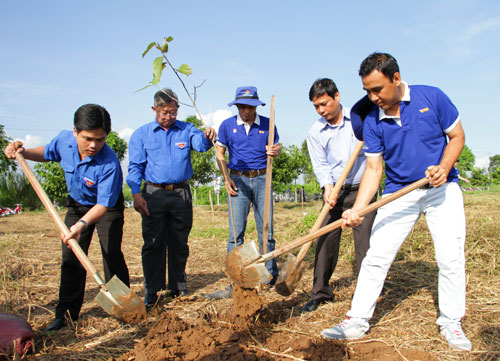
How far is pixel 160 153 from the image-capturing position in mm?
3584

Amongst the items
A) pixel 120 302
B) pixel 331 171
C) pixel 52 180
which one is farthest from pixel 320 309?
pixel 52 180

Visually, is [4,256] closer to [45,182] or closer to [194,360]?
[194,360]

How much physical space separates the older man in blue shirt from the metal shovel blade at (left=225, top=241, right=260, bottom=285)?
→ 0.80m

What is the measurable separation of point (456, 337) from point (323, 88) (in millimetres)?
2109

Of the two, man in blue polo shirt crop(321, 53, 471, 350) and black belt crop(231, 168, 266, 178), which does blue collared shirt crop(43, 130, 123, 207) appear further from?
man in blue polo shirt crop(321, 53, 471, 350)

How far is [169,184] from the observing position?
3.60 m

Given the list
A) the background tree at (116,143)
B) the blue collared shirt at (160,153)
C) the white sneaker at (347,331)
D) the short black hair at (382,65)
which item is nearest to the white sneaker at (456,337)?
the white sneaker at (347,331)

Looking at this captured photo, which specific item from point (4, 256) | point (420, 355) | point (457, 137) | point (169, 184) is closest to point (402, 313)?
point (420, 355)

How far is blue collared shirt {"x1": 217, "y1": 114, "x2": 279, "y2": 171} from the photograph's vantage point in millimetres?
3881

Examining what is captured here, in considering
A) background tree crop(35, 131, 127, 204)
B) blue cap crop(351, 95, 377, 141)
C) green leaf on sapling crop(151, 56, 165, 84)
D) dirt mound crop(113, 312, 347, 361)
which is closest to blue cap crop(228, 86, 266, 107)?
green leaf on sapling crop(151, 56, 165, 84)

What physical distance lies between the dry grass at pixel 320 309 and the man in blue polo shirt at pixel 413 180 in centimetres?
22

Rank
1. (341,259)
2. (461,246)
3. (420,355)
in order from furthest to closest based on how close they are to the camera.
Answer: (341,259)
(461,246)
(420,355)

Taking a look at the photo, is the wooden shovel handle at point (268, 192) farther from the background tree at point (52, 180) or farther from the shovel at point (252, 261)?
the background tree at point (52, 180)

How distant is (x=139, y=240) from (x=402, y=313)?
5978mm
